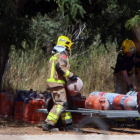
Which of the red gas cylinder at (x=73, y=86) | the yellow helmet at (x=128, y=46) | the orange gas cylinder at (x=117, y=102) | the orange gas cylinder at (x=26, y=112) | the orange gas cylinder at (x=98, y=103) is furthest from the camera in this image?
the orange gas cylinder at (x=26, y=112)

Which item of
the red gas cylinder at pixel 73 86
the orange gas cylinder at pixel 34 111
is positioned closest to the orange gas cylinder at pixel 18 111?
the orange gas cylinder at pixel 34 111

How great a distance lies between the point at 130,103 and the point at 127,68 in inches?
56.2

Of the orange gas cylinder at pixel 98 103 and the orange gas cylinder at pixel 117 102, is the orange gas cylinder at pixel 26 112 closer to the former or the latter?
the orange gas cylinder at pixel 98 103

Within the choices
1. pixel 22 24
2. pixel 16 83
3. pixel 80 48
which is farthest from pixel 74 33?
pixel 22 24

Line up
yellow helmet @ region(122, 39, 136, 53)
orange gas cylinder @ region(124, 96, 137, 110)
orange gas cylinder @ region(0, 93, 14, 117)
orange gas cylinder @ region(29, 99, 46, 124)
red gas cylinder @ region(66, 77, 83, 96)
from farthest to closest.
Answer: orange gas cylinder @ region(0, 93, 14, 117)
orange gas cylinder @ region(29, 99, 46, 124)
yellow helmet @ region(122, 39, 136, 53)
red gas cylinder @ region(66, 77, 83, 96)
orange gas cylinder @ region(124, 96, 137, 110)

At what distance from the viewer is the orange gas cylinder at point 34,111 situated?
8.32 m

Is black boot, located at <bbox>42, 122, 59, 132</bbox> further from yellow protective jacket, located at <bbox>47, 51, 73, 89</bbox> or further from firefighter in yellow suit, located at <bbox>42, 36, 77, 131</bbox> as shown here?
yellow protective jacket, located at <bbox>47, 51, 73, 89</bbox>

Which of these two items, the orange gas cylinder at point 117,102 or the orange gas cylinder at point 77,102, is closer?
the orange gas cylinder at point 117,102

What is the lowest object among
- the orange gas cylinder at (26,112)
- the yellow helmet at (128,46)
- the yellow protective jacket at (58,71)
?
the orange gas cylinder at (26,112)

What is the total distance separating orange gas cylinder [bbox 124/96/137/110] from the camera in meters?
7.13

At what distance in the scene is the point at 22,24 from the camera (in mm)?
7453

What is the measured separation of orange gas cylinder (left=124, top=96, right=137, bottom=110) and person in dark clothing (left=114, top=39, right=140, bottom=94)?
0.93 m

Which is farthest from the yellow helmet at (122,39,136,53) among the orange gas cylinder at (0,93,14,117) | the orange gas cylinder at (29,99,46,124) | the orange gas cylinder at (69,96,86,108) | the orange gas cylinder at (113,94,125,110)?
the orange gas cylinder at (0,93,14,117)

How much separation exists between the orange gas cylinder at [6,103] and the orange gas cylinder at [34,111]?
2.25 feet
